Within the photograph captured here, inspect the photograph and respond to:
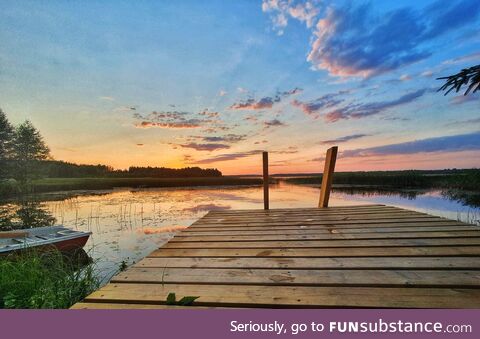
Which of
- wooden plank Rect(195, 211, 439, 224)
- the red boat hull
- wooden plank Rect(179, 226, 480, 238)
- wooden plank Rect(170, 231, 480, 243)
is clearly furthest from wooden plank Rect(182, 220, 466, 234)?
the red boat hull

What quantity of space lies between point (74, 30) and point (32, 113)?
4814 mm

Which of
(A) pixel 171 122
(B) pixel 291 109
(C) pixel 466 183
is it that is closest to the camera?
(B) pixel 291 109

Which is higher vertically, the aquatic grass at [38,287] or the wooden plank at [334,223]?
the wooden plank at [334,223]

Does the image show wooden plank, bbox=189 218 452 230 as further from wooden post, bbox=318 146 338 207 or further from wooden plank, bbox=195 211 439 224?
wooden post, bbox=318 146 338 207

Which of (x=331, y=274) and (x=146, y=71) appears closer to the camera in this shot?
(x=331, y=274)

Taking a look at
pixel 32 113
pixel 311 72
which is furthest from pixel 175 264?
pixel 32 113

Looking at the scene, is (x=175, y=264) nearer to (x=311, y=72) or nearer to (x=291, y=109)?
(x=311, y=72)

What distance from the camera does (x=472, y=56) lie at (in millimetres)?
5785

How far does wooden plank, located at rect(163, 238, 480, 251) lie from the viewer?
7.60ft

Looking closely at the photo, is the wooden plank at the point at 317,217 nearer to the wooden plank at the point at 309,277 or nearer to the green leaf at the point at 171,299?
the wooden plank at the point at 309,277

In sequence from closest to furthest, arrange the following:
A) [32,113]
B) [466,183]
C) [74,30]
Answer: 1. [74,30]
2. [32,113]
3. [466,183]

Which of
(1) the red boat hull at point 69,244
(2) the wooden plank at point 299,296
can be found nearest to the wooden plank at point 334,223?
(2) the wooden plank at point 299,296

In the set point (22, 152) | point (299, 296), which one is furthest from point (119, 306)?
point (22, 152)
